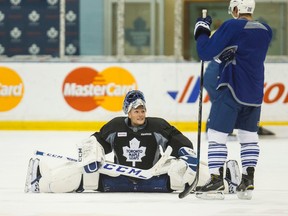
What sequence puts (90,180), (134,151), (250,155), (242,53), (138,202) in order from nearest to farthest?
1. (138,202)
2. (242,53)
3. (250,155)
4. (90,180)
5. (134,151)

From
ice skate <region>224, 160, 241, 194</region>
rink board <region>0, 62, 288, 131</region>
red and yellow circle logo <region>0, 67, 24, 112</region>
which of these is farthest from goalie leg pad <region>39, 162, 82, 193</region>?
red and yellow circle logo <region>0, 67, 24, 112</region>

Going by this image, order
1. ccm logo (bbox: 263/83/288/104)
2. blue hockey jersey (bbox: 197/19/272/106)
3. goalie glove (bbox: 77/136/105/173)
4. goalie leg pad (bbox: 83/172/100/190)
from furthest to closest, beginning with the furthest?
1. ccm logo (bbox: 263/83/288/104)
2. goalie leg pad (bbox: 83/172/100/190)
3. goalie glove (bbox: 77/136/105/173)
4. blue hockey jersey (bbox: 197/19/272/106)

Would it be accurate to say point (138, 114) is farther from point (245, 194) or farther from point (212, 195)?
point (245, 194)

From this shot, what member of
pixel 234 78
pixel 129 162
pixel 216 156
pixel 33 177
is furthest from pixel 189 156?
pixel 33 177

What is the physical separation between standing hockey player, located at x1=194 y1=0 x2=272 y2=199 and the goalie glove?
54 cm

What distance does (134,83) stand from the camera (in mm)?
10664

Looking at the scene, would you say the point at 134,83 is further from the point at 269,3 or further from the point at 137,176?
the point at 137,176

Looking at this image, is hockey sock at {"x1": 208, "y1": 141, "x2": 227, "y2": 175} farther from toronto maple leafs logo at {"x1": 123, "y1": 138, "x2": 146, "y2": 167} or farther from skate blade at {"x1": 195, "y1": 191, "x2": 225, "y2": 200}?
toronto maple leafs logo at {"x1": 123, "y1": 138, "x2": 146, "y2": 167}

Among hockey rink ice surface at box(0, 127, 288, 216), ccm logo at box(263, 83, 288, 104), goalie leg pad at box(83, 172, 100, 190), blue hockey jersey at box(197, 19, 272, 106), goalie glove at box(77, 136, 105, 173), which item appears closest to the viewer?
hockey rink ice surface at box(0, 127, 288, 216)

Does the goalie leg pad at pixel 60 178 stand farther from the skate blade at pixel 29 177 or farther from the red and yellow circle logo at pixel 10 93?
the red and yellow circle logo at pixel 10 93

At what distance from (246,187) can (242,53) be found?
0.68 meters

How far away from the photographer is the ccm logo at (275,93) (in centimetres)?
1059

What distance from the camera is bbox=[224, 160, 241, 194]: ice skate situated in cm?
516

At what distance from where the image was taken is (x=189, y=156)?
5137 millimetres
